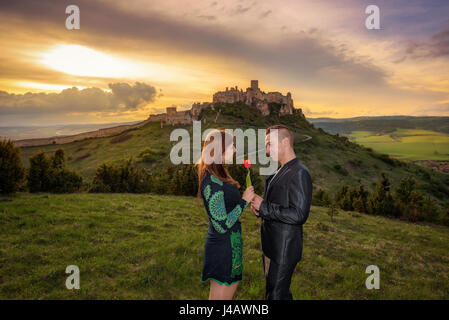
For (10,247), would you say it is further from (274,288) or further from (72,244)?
(274,288)

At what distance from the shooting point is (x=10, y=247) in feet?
22.9

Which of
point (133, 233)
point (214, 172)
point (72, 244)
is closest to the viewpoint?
point (214, 172)

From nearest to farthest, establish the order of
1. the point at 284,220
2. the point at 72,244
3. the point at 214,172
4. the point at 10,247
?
1. the point at 284,220
2. the point at 214,172
3. the point at 10,247
4. the point at 72,244

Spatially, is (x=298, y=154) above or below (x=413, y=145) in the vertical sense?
below

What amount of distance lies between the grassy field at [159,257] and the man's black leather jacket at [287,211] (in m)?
2.33

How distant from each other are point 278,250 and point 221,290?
1156 mm

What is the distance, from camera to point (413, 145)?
357ft

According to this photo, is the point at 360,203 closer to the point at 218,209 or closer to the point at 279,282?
the point at 279,282

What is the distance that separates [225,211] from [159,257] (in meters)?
4.37

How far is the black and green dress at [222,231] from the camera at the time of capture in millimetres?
3553

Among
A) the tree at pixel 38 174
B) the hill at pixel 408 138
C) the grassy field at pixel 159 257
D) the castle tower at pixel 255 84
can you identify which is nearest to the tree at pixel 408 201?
the grassy field at pixel 159 257

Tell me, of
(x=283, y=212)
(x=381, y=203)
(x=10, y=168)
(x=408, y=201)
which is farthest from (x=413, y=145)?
(x=10, y=168)

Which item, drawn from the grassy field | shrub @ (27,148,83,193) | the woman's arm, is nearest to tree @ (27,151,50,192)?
shrub @ (27,148,83,193)
